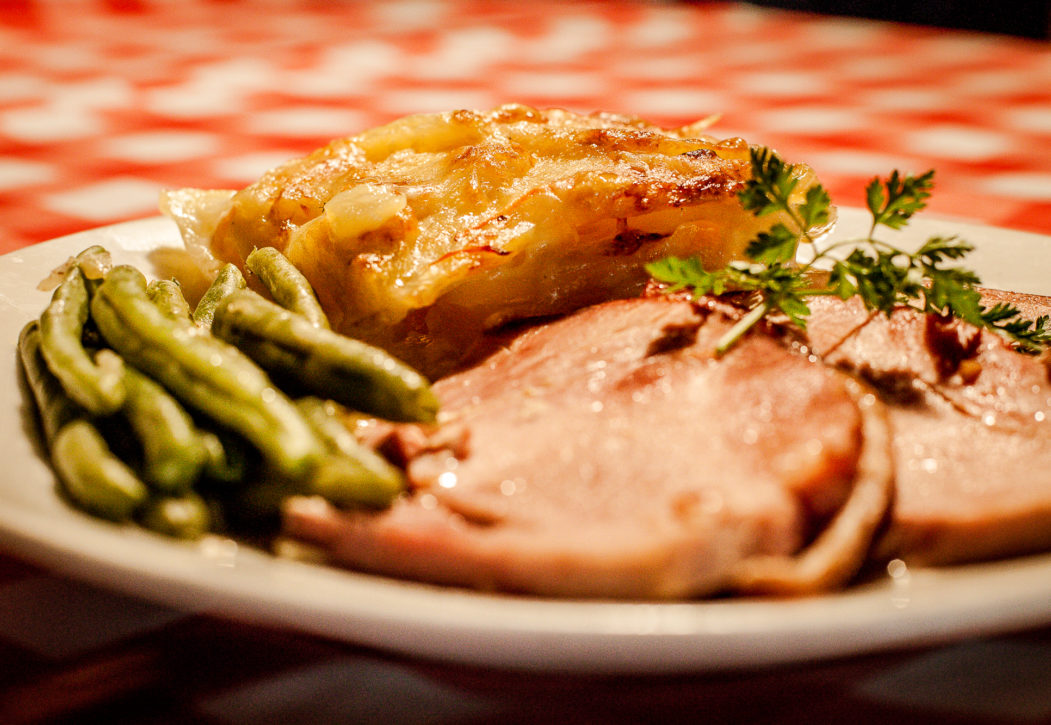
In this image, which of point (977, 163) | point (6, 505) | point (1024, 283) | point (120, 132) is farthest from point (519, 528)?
point (120, 132)

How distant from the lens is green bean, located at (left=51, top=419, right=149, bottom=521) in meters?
1.58

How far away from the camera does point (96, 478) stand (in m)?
1.61

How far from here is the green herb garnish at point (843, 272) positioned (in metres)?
2.08

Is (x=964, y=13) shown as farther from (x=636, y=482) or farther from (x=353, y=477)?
(x=353, y=477)

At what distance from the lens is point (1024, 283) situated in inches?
116

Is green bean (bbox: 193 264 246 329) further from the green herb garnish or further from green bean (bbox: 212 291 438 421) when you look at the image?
the green herb garnish

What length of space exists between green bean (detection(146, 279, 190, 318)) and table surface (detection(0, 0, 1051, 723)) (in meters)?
0.64

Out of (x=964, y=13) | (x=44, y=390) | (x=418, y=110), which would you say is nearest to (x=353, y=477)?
(x=44, y=390)

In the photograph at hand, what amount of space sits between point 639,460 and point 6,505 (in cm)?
101

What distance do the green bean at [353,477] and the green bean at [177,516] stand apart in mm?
189

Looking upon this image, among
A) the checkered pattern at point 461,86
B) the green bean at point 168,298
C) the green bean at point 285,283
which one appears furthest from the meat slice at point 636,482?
the checkered pattern at point 461,86

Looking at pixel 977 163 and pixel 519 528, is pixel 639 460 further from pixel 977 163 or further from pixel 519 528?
pixel 977 163

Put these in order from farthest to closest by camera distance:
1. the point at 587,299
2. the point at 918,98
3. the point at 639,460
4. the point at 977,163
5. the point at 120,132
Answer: the point at 918,98 < the point at 120,132 < the point at 977,163 < the point at 587,299 < the point at 639,460

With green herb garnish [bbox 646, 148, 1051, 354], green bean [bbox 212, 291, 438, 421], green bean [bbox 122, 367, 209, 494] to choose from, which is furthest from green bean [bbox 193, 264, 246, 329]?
green herb garnish [bbox 646, 148, 1051, 354]
